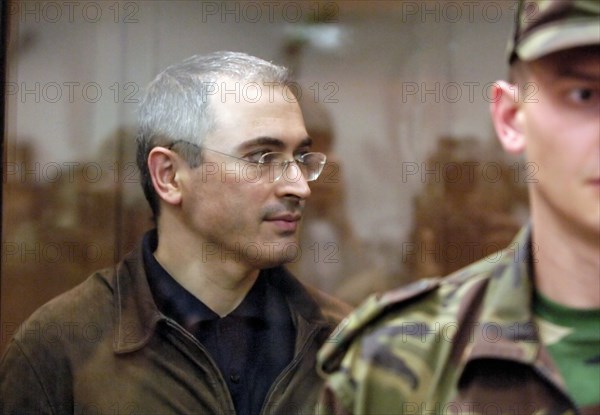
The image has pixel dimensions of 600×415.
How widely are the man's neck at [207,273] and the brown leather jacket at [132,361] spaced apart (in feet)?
0.20

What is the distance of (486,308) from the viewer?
4.46ft

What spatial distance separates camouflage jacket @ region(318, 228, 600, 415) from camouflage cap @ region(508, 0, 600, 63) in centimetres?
30

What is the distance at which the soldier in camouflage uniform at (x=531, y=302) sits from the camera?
1252mm

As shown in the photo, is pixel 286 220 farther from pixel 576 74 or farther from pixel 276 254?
pixel 576 74

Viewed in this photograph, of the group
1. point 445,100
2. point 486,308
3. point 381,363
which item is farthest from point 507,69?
point 381,363

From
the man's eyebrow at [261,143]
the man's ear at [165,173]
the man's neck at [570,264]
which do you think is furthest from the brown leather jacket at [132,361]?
the man's neck at [570,264]

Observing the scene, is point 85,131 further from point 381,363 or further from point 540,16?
point 540,16

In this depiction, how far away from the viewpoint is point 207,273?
5.19ft

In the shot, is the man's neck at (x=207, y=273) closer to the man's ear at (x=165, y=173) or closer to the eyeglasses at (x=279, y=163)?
the man's ear at (x=165, y=173)

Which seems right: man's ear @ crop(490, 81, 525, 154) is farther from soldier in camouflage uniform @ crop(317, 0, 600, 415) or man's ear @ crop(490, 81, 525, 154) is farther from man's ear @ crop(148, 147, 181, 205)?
man's ear @ crop(148, 147, 181, 205)

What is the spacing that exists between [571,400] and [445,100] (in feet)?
1.92

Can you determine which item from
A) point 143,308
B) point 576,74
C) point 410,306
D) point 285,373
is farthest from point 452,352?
point 143,308

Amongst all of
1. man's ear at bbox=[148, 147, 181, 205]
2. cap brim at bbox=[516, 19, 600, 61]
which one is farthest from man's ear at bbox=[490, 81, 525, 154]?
man's ear at bbox=[148, 147, 181, 205]

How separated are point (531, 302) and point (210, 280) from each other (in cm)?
57
